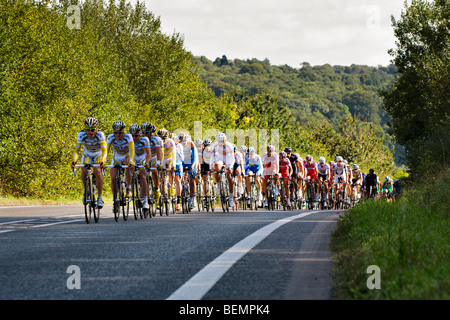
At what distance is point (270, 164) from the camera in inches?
1013

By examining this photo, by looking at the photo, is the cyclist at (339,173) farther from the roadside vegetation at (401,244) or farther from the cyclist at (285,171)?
the cyclist at (285,171)

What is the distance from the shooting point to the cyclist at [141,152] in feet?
52.9

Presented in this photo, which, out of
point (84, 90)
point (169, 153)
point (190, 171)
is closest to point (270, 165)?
point (190, 171)

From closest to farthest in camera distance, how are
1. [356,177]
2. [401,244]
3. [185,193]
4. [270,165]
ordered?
[401,244]
[185,193]
[270,165]
[356,177]

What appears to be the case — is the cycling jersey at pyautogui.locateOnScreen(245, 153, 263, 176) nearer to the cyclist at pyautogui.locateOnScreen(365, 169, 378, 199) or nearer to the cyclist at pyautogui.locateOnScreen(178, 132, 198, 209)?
the cyclist at pyautogui.locateOnScreen(178, 132, 198, 209)

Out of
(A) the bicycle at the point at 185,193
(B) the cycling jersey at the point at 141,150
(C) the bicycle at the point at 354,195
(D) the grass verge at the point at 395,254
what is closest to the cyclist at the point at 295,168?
(A) the bicycle at the point at 185,193

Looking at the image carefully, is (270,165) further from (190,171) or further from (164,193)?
(164,193)

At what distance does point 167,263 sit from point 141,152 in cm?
868

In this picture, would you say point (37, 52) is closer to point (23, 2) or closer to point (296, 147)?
point (23, 2)

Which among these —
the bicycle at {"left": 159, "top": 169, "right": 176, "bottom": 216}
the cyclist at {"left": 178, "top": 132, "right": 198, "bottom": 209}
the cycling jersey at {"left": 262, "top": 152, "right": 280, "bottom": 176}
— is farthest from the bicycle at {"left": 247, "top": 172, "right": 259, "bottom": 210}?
the bicycle at {"left": 159, "top": 169, "right": 176, "bottom": 216}

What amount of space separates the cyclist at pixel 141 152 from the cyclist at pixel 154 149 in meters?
0.73

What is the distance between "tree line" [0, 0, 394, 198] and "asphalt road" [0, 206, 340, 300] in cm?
1551

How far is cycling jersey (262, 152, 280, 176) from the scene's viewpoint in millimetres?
25547

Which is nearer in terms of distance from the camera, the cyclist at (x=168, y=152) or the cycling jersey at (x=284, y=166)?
the cyclist at (x=168, y=152)
